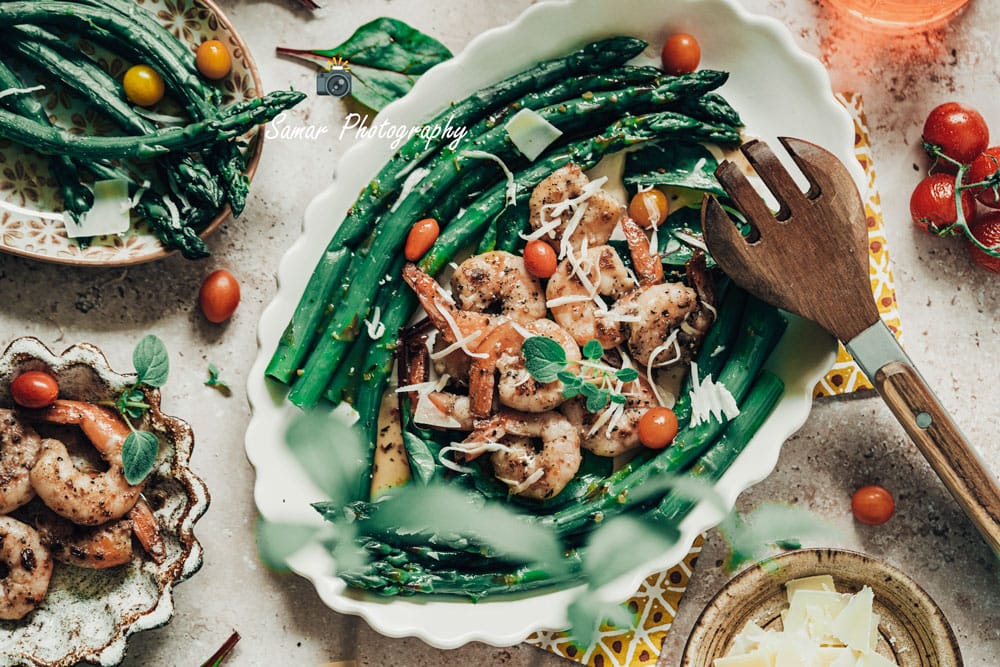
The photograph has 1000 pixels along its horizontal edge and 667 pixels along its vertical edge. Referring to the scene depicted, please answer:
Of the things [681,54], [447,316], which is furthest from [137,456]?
[681,54]

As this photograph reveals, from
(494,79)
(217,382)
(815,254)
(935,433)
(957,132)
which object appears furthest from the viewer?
(217,382)

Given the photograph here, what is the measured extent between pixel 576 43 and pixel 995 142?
1848mm

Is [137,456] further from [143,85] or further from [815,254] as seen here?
[815,254]

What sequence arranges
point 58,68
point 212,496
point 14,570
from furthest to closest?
point 212,496
point 58,68
point 14,570

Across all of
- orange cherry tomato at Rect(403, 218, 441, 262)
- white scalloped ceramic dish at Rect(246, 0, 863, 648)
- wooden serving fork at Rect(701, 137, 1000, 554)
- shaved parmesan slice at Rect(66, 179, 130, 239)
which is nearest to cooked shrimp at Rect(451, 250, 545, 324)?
orange cherry tomato at Rect(403, 218, 441, 262)

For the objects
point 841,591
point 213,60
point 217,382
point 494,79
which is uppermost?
point 494,79

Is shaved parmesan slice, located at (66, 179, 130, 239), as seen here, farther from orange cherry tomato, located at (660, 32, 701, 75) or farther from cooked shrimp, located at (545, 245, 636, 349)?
orange cherry tomato, located at (660, 32, 701, 75)

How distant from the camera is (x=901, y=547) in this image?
3695 mm

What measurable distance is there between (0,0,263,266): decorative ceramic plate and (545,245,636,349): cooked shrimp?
52.5 inches

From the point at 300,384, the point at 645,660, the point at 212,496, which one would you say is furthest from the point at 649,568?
the point at 212,496

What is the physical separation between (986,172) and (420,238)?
2283 millimetres

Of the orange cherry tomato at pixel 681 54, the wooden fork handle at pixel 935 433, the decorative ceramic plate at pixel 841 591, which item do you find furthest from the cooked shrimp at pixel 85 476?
the wooden fork handle at pixel 935 433

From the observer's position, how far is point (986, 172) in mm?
3561

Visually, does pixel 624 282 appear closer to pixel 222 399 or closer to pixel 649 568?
pixel 649 568
